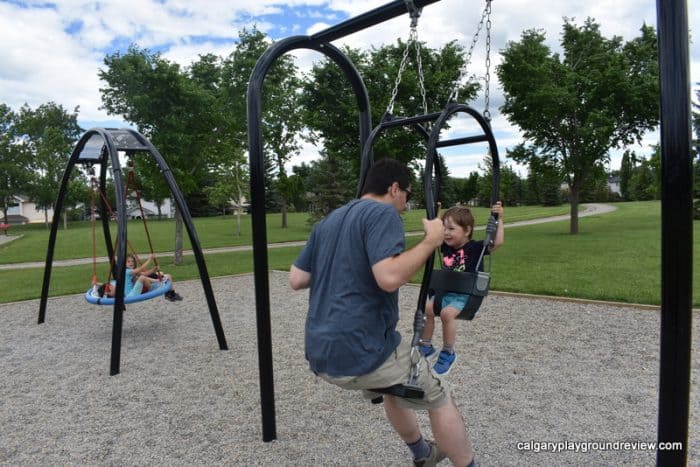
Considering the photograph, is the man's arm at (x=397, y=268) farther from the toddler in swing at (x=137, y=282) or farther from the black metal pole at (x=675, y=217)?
the toddler in swing at (x=137, y=282)

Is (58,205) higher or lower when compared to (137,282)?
higher

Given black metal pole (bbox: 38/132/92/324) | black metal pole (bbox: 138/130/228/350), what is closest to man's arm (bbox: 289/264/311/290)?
black metal pole (bbox: 138/130/228/350)

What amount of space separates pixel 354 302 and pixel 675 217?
54.5 inches

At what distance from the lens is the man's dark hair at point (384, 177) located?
241cm

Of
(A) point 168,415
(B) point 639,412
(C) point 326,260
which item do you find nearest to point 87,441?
(A) point 168,415

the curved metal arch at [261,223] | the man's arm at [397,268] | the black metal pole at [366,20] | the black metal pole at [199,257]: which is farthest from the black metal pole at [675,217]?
the black metal pole at [199,257]

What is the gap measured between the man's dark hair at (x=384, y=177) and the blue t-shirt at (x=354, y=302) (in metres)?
0.15

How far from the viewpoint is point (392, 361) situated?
7.59 ft

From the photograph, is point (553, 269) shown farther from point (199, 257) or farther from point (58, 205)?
point (58, 205)

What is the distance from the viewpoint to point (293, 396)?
13.7 feet

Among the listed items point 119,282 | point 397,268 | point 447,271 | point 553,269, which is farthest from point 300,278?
point 553,269

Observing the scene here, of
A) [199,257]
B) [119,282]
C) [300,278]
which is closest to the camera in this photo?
[300,278]

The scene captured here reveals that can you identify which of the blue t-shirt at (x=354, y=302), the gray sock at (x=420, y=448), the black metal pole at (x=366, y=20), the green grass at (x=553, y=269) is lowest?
the green grass at (x=553, y=269)

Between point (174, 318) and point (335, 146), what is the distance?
37.1ft
